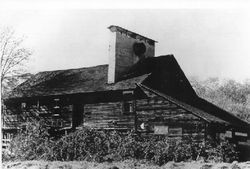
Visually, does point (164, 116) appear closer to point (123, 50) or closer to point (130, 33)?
point (123, 50)

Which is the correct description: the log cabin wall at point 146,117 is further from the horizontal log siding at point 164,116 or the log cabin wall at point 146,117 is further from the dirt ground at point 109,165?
the dirt ground at point 109,165

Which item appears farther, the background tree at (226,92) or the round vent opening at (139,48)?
the background tree at (226,92)

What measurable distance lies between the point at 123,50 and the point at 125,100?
4482mm

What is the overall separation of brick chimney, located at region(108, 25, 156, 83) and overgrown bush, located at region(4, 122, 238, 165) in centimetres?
473

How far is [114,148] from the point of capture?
21938mm

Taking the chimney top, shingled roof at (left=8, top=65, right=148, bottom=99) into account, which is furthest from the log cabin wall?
the chimney top

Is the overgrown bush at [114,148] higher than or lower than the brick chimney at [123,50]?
lower

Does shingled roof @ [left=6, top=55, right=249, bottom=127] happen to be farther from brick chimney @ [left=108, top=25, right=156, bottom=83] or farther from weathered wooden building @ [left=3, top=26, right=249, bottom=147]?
brick chimney @ [left=108, top=25, right=156, bottom=83]

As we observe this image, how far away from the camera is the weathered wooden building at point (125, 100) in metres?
23.2

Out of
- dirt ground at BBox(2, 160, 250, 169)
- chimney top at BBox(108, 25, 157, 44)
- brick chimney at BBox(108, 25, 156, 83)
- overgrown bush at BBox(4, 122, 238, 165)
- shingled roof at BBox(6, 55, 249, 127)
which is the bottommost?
dirt ground at BBox(2, 160, 250, 169)

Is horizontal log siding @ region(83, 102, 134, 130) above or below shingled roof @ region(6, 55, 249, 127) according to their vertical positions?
below

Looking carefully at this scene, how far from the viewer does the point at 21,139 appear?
24750 mm

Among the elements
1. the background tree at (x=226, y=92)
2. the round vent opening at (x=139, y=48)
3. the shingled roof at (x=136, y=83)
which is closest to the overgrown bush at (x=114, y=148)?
the shingled roof at (x=136, y=83)

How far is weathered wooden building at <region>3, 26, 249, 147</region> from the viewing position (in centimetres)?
2322
